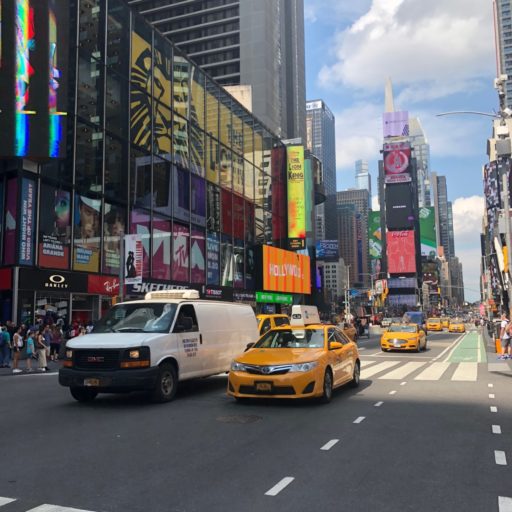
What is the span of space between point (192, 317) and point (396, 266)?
188 meters

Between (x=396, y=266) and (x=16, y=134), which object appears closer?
(x=16, y=134)

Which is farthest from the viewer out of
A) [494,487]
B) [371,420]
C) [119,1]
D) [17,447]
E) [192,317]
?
[119,1]

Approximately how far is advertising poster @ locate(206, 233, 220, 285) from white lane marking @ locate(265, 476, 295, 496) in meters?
34.0

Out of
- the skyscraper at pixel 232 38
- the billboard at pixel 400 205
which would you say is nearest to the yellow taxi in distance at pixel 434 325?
the skyscraper at pixel 232 38

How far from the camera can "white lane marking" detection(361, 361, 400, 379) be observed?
15680 mm

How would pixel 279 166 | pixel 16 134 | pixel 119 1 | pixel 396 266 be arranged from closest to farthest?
pixel 16 134 → pixel 119 1 → pixel 279 166 → pixel 396 266

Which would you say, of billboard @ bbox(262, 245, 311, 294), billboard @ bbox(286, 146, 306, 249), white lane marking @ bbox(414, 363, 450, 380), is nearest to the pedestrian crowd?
white lane marking @ bbox(414, 363, 450, 380)

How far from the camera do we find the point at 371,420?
8.65m

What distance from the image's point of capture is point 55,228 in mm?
25516

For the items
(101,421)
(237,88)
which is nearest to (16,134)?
(101,421)

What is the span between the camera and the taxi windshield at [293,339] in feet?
36.0

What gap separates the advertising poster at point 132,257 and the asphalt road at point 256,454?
1371cm

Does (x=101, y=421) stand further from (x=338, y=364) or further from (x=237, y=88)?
(x=237, y=88)

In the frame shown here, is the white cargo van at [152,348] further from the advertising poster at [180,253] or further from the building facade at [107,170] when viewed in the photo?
the advertising poster at [180,253]
